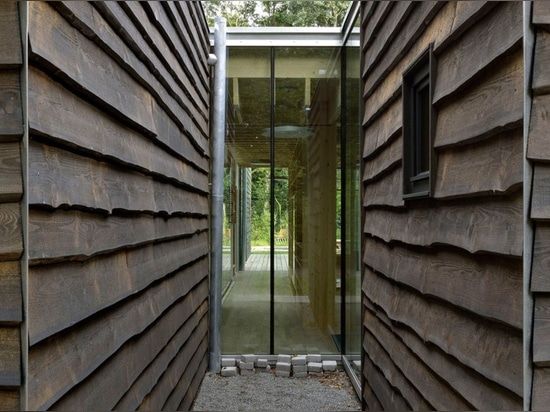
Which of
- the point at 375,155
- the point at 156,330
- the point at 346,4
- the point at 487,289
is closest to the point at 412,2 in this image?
the point at 375,155

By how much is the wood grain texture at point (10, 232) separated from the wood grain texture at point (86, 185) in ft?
0.16

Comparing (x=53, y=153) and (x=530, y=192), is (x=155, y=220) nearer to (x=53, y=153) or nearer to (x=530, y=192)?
(x=53, y=153)

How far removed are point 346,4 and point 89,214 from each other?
162 inches

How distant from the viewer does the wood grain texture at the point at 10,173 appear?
113 centimetres

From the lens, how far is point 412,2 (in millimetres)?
2242

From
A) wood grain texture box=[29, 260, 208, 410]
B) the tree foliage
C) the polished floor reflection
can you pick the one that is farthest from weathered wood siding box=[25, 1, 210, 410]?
the tree foliage

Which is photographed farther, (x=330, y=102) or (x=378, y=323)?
(x=330, y=102)

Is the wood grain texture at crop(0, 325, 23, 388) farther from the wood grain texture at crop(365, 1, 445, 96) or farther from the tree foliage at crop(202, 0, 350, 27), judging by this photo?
the tree foliage at crop(202, 0, 350, 27)

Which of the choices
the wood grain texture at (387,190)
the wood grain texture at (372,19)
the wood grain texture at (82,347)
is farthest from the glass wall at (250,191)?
the wood grain texture at (82,347)

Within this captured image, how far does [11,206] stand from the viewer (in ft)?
3.73

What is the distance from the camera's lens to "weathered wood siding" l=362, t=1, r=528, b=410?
1288mm

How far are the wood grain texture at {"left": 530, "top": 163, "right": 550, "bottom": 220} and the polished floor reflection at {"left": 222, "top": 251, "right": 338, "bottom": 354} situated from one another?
3.97m

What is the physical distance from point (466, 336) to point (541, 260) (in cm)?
52

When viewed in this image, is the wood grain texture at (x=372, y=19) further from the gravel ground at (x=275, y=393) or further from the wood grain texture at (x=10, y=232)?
the gravel ground at (x=275, y=393)
